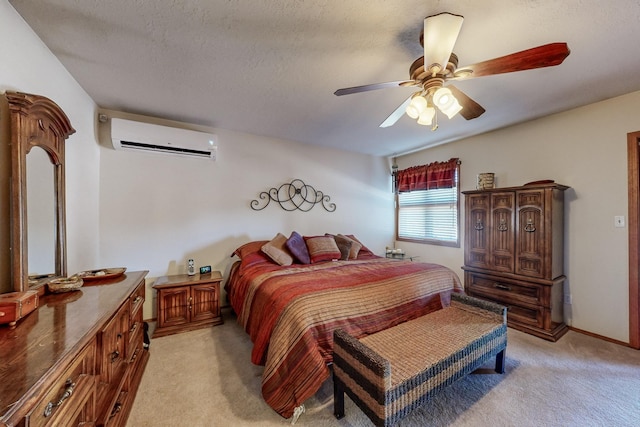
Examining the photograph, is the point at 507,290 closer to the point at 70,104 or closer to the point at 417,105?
the point at 417,105

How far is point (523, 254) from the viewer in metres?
2.74

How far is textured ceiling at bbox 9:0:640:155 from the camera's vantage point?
1.43 meters

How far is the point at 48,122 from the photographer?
154 cm

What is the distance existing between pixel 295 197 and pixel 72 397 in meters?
3.15

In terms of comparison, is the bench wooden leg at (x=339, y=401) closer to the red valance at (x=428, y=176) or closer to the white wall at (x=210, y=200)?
the white wall at (x=210, y=200)

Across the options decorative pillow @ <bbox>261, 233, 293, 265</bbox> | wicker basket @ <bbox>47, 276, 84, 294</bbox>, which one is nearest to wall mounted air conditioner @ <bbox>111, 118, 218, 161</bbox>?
decorative pillow @ <bbox>261, 233, 293, 265</bbox>

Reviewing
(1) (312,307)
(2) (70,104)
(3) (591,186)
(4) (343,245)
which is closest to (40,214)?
(2) (70,104)

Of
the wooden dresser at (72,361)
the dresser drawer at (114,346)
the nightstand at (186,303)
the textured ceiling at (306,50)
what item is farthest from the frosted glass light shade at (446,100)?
the nightstand at (186,303)

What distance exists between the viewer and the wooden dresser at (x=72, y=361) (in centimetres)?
68

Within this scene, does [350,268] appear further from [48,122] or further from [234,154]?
[48,122]

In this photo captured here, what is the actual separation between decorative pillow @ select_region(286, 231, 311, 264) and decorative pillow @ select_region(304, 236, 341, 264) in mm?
67

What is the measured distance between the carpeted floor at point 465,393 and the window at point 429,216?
1848 millimetres

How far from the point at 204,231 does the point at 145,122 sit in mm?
1430

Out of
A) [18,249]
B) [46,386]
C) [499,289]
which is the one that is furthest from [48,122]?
[499,289]
